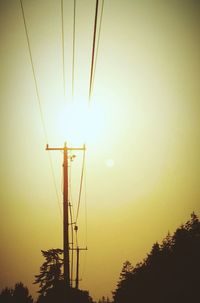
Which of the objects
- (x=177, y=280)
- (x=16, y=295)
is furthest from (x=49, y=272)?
(x=16, y=295)

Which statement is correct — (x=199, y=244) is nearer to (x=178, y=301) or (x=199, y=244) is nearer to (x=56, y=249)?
(x=178, y=301)

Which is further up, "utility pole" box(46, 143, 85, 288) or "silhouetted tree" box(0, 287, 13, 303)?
"silhouetted tree" box(0, 287, 13, 303)

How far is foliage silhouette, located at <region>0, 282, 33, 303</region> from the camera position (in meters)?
95.3

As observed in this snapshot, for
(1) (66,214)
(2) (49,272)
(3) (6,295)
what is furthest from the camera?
(3) (6,295)

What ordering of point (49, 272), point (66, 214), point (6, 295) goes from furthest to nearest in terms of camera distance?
point (6, 295) < point (49, 272) < point (66, 214)

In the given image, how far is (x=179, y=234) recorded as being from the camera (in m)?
86.5


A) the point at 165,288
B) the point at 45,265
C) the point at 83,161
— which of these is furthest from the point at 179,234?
the point at 83,161

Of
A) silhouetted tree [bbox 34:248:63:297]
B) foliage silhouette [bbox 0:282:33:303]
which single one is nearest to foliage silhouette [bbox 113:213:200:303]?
silhouetted tree [bbox 34:248:63:297]

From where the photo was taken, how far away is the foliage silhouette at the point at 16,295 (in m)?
95.3

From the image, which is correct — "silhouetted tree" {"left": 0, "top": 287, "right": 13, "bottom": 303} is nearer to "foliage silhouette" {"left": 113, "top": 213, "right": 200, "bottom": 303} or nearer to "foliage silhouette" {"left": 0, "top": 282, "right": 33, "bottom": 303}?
"foliage silhouette" {"left": 0, "top": 282, "right": 33, "bottom": 303}

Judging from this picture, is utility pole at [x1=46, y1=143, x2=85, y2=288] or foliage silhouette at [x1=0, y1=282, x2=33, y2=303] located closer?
utility pole at [x1=46, y1=143, x2=85, y2=288]

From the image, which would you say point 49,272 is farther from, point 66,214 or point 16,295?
point 16,295

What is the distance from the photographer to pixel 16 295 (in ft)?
325

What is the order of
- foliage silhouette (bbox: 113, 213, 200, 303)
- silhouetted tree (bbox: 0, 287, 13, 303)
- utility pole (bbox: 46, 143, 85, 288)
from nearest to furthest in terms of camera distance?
1. utility pole (bbox: 46, 143, 85, 288)
2. foliage silhouette (bbox: 113, 213, 200, 303)
3. silhouetted tree (bbox: 0, 287, 13, 303)
